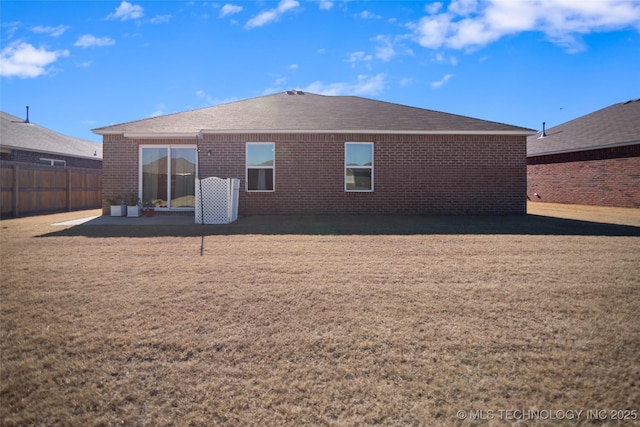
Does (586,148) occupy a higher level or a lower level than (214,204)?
higher

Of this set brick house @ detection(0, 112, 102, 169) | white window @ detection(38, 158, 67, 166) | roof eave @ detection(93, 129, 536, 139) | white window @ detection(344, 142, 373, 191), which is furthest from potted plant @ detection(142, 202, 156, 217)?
white window @ detection(38, 158, 67, 166)

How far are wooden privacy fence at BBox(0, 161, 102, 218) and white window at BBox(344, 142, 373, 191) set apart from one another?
12236 mm

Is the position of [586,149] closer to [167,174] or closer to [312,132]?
[312,132]

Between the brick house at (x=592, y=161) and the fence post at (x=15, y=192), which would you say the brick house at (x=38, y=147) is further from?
the brick house at (x=592, y=161)

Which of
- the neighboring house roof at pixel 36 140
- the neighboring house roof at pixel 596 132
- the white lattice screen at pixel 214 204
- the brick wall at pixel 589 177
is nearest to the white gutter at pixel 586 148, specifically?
the neighboring house roof at pixel 596 132

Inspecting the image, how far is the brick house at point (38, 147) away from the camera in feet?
55.9

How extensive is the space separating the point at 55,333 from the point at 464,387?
136 inches

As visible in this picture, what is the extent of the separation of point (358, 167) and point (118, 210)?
8457 millimetres

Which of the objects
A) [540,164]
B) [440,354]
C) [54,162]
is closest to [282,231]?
[440,354]

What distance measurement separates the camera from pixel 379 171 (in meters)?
13.0

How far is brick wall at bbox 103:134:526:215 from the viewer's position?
41.8 feet

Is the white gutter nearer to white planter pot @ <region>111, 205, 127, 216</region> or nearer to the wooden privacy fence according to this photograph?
white planter pot @ <region>111, 205, 127, 216</region>

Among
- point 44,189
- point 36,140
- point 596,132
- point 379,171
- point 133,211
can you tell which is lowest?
point 133,211

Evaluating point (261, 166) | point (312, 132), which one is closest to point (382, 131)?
point (312, 132)
